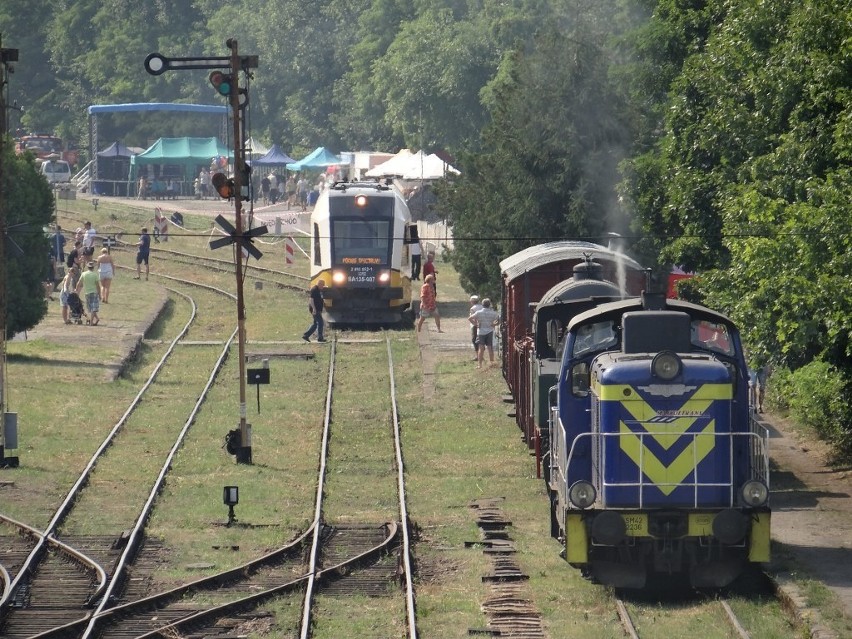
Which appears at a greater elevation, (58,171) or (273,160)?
(273,160)

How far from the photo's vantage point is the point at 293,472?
71.6ft

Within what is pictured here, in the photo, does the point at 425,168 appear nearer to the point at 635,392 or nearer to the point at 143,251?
the point at 143,251

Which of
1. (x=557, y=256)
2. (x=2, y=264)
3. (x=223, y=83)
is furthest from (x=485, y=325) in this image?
(x=2, y=264)

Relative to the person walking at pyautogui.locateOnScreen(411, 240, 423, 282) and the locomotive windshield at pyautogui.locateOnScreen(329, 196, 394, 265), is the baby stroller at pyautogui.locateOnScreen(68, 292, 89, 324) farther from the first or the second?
the person walking at pyautogui.locateOnScreen(411, 240, 423, 282)

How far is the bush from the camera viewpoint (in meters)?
20.5

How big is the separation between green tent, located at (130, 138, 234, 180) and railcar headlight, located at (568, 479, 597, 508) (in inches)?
2389

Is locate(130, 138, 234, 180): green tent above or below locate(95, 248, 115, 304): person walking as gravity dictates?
above

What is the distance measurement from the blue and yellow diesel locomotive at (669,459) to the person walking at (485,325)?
50.3ft

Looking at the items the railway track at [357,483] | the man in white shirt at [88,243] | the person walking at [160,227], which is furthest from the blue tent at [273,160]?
the railway track at [357,483]

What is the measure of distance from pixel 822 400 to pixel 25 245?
58.1 ft

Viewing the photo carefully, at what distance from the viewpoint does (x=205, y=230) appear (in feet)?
193

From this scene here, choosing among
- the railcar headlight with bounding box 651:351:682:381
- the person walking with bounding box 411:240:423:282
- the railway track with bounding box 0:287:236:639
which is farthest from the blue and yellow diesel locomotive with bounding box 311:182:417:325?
the railcar headlight with bounding box 651:351:682:381

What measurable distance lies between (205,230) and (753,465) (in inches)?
1819

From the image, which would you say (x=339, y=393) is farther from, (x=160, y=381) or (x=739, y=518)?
(x=739, y=518)
